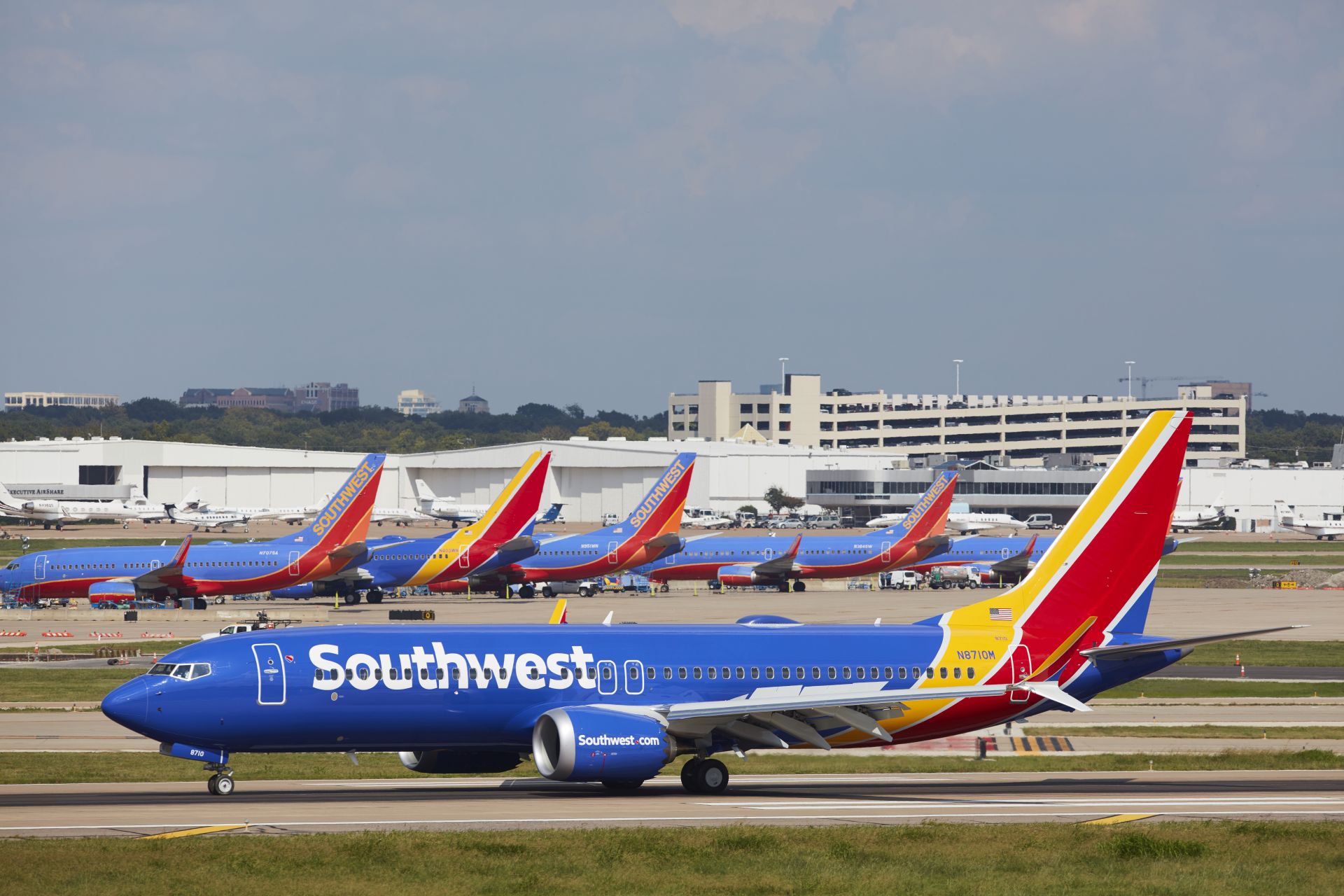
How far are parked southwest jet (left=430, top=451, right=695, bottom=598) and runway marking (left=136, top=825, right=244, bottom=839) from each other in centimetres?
8487

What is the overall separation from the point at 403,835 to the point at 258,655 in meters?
6.93

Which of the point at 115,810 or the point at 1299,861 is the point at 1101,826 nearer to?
the point at 1299,861

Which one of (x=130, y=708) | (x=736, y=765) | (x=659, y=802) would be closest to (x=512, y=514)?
(x=736, y=765)

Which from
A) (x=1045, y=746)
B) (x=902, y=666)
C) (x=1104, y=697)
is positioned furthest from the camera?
(x=1104, y=697)

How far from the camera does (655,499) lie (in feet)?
395

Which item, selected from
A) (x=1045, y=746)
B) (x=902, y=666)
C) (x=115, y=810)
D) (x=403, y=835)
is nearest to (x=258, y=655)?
(x=115, y=810)

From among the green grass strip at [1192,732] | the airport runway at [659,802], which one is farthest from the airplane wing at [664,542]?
the airport runway at [659,802]

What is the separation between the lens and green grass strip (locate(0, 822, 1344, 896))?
88.5 ft

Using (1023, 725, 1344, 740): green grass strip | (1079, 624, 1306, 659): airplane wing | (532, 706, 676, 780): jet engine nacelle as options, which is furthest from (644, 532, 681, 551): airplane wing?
(532, 706, 676, 780): jet engine nacelle

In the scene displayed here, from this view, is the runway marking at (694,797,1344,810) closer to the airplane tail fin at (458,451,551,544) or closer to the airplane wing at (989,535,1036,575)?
the airplane tail fin at (458,451,551,544)

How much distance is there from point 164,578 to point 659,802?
76.3 m

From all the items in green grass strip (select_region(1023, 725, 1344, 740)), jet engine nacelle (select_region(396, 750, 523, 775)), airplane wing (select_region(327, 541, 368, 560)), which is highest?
airplane wing (select_region(327, 541, 368, 560))

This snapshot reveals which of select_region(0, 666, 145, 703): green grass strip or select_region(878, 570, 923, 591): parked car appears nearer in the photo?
select_region(0, 666, 145, 703): green grass strip

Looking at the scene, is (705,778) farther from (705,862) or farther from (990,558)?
(990,558)
